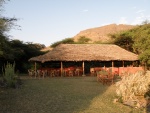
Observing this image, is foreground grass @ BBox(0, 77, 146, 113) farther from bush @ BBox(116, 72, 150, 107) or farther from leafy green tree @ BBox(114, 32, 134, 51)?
leafy green tree @ BBox(114, 32, 134, 51)

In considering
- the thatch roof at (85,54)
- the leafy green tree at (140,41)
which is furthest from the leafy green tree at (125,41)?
the thatch roof at (85,54)

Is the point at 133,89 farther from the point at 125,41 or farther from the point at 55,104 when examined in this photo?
the point at 125,41

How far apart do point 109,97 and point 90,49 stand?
57.5ft

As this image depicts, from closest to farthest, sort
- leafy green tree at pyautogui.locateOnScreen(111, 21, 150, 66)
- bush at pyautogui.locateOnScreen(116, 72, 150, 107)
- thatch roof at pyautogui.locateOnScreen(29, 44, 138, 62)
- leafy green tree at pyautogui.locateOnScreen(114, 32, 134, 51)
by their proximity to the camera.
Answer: bush at pyautogui.locateOnScreen(116, 72, 150, 107)
thatch roof at pyautogui.locateOnScreen(29, 44, 138, 62)
leafy green tree at pyautogui.locateOnScreen(111, 21, 150, 66)
leafy green tree at pyautogui.locateOnScreen(114, 32, 134, 51)

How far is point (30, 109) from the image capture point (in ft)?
29.9

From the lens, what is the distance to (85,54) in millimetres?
27516

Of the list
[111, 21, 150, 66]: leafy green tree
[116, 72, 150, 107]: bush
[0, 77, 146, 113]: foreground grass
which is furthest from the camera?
[111, 21, 150, 66]: leafy green tree

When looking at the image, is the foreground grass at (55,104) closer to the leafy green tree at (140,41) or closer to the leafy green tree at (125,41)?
the leafy green tree at (140,41)

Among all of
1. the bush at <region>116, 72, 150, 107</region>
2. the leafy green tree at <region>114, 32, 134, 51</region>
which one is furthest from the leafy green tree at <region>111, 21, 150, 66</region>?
the bush at <region>116, 72, 150, 107</region>

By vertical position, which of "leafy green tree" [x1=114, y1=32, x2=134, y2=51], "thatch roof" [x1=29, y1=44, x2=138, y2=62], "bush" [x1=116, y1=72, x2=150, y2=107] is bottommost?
"bush" [x1=116, y1=72, x2=150, y2=107]

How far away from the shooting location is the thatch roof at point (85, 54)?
26094 millimetres

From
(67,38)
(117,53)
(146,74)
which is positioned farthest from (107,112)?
(67,38)

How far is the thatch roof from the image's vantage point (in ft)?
85.6

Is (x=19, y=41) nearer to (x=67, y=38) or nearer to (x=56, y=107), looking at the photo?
(x=67, y=38)
